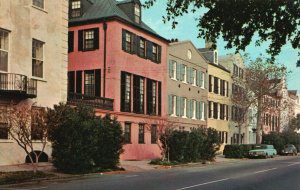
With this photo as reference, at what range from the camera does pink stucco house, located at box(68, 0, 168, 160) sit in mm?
40312

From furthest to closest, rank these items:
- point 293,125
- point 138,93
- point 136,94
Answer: point 293,125, point 138,93, point 136,94

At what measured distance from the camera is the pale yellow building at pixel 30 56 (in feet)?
89.9

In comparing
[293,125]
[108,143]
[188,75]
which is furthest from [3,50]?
[293,125]

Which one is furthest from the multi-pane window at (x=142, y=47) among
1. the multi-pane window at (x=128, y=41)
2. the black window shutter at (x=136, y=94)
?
the black window shutter at (x=136, y=94)

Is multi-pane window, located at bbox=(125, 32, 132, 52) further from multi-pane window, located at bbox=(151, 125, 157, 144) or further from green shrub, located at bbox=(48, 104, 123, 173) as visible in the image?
green shrub, located at bbox=(48, 104, 123, 173)

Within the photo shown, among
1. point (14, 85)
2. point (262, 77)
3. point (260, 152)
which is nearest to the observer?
point (14, 85)

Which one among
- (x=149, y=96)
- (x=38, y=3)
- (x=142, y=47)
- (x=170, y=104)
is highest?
(x=38, y=3)

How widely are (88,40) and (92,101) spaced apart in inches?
259

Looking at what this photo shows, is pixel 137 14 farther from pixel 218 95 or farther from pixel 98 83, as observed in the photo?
pixel 218 95

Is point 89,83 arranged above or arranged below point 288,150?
above

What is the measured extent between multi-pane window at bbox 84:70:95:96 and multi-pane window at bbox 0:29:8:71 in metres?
13.5

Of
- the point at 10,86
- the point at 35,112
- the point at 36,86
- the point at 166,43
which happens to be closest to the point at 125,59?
the point at 166,43

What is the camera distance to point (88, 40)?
4141 cm

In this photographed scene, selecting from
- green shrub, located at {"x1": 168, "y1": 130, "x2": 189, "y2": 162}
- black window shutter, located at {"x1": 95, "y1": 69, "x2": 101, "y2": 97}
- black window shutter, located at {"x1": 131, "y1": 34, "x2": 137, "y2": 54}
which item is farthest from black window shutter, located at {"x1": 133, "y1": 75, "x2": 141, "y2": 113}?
green shrub, located at {"x1": 168, "y1": 130, "x2": 189, "y2": 162}
